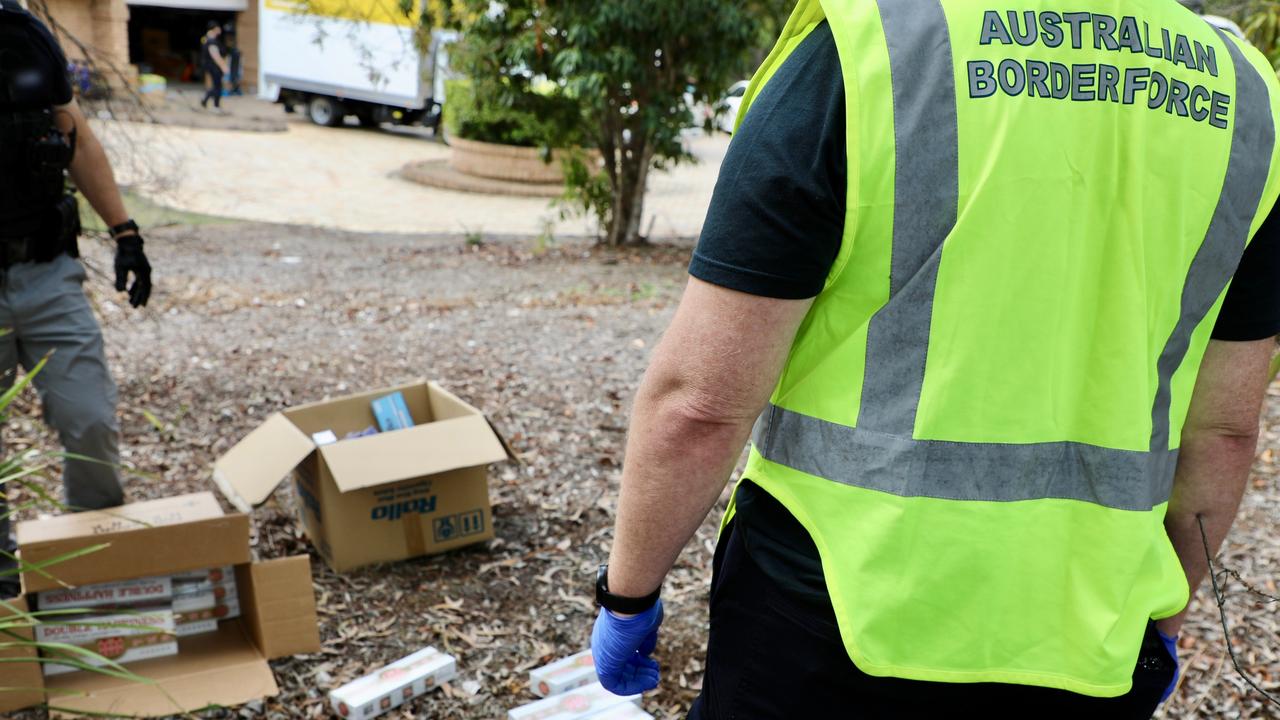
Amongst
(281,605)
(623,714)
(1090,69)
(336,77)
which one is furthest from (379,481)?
(336,77)

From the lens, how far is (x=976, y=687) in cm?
129

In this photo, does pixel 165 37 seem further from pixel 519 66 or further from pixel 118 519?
pixel 118 519

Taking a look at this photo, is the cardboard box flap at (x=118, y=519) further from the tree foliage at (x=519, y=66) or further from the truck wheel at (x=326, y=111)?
the truck wheel at (x=326, y=111)

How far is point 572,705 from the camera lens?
9.32ft

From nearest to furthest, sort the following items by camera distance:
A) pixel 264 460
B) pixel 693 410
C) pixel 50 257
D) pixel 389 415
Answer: pixel 693 410
pixel 50 257
pixel 264 460
pixel 389 415

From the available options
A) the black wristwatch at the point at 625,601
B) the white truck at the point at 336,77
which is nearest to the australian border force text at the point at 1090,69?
the black wristwatch at the point at 625,601

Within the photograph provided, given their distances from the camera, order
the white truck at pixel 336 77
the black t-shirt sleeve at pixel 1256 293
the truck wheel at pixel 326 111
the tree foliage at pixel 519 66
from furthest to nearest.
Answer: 1. the truck wheel at pixel 326 111
2. the white truck at pixel 336 77
3. the tree foliage at pixel 519 66
4. the black t-shirt sleeve at pixel 1256 293

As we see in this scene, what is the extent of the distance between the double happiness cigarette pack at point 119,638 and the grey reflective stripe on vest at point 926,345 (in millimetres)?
2298

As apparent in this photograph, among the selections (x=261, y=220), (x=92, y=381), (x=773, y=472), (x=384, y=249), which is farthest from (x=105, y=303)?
(x=773, y=472)

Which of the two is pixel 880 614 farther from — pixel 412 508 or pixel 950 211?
pixel 412 508

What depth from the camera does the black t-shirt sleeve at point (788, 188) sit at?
1.15 metres

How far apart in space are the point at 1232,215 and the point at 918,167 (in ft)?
1.43

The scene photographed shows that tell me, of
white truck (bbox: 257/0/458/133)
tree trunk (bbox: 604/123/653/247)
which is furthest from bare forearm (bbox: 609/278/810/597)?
white truck (bbox: 257/0/458/133)

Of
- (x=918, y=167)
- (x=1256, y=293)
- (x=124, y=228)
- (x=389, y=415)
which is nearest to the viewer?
(x=918, y=167)
